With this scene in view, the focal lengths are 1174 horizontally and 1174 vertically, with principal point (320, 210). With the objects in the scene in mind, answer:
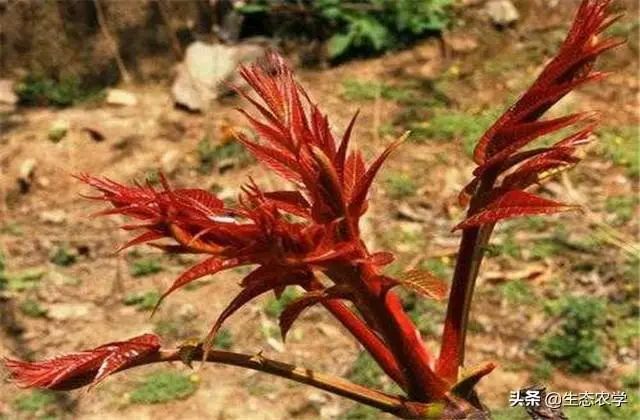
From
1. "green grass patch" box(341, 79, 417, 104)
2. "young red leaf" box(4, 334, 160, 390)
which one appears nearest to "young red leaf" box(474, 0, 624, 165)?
"young red leaf" box(4, 334, 160, 390)

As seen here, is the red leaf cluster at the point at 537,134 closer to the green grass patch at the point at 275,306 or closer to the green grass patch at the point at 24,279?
the green grass patch at the point at 275,306

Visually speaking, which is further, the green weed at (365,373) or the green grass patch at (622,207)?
the green grass patch at (622,207)

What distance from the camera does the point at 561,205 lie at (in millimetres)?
1157

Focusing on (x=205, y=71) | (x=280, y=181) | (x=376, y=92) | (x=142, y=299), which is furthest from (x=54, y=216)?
(x=376, y=92)

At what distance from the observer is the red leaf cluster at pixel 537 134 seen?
3.84 feet

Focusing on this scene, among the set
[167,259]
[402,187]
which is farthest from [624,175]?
[167,259]

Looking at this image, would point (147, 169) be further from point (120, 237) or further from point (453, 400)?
point (453, 400)

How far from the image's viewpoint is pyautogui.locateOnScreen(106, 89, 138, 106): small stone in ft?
19.3

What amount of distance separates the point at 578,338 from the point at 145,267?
1719 mm

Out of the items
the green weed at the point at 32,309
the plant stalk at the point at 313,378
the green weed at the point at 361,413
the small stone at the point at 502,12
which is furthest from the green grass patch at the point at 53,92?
the plant stalk at the point at 313,378

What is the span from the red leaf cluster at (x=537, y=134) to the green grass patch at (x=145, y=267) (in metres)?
3.44

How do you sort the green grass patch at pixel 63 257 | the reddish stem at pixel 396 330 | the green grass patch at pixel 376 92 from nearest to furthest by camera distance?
the reddish stem at pixel 396 330
the green grass patch at pixel 63 257
the green grass patch at pixel 376 92

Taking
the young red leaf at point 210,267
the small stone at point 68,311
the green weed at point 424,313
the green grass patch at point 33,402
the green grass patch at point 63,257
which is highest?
the young red leaf at point 210,267

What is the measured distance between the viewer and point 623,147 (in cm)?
495
